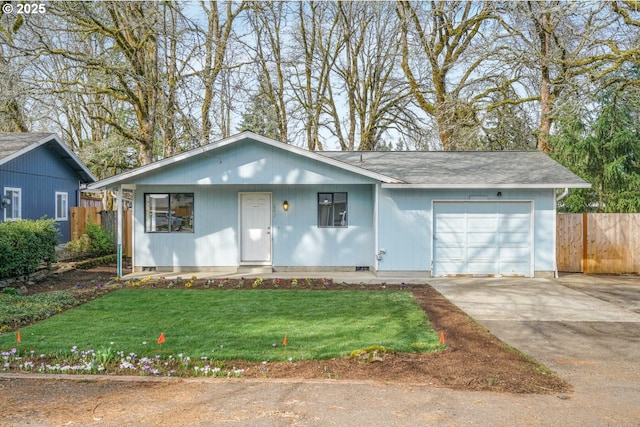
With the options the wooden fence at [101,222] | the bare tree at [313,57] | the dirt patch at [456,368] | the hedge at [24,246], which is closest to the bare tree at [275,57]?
the bare tree at [313,57]

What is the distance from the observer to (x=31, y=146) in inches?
647

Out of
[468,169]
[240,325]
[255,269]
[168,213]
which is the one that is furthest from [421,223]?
[168,213]

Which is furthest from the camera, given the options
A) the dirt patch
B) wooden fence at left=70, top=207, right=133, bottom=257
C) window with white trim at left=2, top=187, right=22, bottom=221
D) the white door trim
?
wooden fence at left=70, top=207, right=133, bottom=257

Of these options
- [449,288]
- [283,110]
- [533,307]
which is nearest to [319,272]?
[449,288]

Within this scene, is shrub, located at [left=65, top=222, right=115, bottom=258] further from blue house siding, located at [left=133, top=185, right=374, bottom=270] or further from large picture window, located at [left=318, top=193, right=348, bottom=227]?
large picture window, located at [left=318, top=193, right=348, bottom=227]

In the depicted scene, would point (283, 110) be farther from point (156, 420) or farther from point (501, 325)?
point (156, 420)

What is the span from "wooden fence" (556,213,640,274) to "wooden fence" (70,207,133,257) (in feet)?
49.1

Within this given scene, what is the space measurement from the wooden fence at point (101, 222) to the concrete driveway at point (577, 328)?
12.1 m

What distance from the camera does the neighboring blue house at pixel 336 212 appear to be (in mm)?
12430

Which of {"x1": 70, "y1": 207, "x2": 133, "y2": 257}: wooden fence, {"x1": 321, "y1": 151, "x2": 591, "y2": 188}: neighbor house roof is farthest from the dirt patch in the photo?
{"x1": 70, "y1": 207, "x2": 133, "y2": 257}: wooden fence

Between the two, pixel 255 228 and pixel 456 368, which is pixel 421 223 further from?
pixel 456 368

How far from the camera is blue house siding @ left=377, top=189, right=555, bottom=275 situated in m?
12.5

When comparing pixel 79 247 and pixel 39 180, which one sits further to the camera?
pixel 39 180

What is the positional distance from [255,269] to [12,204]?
9290 mm
